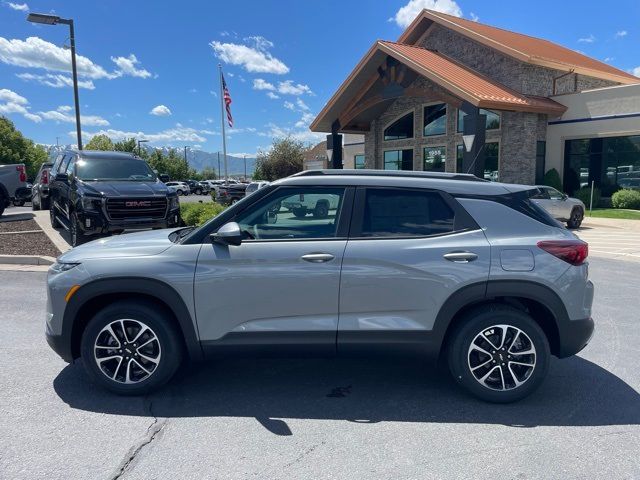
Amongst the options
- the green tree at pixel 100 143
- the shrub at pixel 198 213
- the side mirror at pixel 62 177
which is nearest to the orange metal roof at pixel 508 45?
the shrub at pixel 198 213

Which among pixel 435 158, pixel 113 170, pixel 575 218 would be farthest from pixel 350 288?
pixel 435 158

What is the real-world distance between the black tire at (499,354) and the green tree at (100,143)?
2938 inches

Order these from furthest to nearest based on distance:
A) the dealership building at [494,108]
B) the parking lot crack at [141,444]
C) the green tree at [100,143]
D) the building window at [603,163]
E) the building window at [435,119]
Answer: the green tree at [100,143] < the building window at [435,119] < the building window at [603,163] < the dealership building at [494,108] < the parking lot crack at [141,444]

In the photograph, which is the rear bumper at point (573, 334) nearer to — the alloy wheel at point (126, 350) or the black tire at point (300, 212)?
the black tire at point (300, 212)

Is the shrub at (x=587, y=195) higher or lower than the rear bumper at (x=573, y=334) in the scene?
higher

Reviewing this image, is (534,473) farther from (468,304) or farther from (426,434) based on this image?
(468,304)

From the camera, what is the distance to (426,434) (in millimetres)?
3203

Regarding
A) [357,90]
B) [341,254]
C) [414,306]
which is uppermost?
[357,90]

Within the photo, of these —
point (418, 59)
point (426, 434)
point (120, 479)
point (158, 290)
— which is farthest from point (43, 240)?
point (418, 59)

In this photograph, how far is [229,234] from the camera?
3.35 metres

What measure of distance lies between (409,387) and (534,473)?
1.25 m

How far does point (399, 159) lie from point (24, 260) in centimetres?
2026

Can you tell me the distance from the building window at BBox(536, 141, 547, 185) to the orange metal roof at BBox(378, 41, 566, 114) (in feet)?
5.29

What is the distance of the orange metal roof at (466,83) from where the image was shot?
17.5 m
